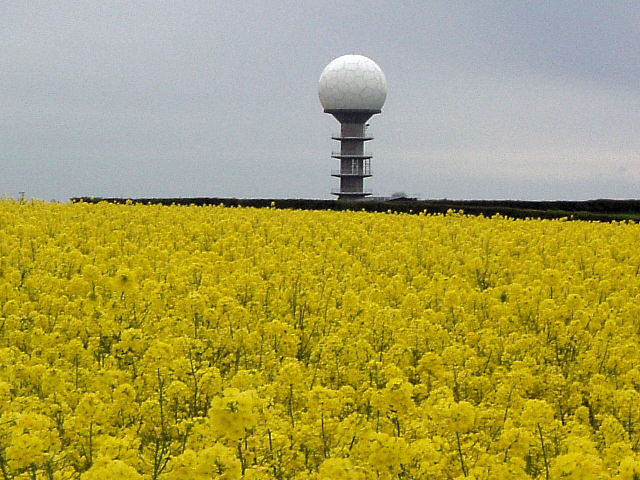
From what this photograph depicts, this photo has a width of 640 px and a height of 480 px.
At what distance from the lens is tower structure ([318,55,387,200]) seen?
181 feet

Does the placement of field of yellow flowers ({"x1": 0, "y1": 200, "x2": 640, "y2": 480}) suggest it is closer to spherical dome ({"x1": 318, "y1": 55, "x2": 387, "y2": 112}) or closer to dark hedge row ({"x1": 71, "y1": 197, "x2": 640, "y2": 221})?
dark hedge row ({"x1": 71, "y1": 197, "x2": 640, "y2": 221})

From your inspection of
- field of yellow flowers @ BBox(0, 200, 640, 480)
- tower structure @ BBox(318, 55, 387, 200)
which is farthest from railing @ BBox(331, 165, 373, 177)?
field of yellow flowers @ BBox(0, 200, 640, 480)

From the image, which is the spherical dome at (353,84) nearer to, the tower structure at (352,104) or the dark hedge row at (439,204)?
the tower structure at (352,104)

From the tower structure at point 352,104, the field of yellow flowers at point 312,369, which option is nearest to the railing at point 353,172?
the tower structure at point 352,104

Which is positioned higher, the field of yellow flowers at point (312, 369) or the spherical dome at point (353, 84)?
the spherical dome at point (353, 84)

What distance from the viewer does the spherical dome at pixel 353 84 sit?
55031 millimetres

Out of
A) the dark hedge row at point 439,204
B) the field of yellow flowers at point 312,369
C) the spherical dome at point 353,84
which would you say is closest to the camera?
the field of yellow flowers at point 312,369

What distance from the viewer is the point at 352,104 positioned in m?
55.5

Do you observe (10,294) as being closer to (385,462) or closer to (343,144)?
(385,462)

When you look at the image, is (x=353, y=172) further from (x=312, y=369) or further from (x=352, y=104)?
(x=312, y=369)

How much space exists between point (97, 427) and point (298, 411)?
1.35m

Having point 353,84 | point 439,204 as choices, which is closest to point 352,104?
point 353,84

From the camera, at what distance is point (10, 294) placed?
28.8ft

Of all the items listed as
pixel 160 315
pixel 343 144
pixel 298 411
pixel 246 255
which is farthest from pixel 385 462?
pixel 343 144
